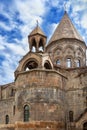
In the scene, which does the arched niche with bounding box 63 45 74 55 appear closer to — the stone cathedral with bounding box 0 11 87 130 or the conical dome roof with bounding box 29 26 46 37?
the stone cathedral with bounding box 0 11 87 130

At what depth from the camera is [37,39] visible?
2795 centimetres

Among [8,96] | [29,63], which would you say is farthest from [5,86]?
[29,63]

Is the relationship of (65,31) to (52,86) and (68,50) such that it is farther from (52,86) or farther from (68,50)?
(52,86)

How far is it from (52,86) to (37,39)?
550 centimetres

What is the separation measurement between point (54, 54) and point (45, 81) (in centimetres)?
650

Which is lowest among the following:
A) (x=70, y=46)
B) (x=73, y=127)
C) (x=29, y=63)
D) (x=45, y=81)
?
(x=73, y=127)

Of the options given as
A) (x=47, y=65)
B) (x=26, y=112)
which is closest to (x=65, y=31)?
(x=47, y=65)

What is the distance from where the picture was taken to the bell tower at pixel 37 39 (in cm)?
2800

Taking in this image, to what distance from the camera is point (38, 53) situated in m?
26.8

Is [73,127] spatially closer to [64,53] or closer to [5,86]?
[64,53]

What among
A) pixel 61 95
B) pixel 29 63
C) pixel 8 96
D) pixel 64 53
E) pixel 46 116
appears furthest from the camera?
pixel 8 96

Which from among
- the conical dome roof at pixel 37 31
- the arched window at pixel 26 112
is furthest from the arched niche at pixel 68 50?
the arched window at pixel 26 112

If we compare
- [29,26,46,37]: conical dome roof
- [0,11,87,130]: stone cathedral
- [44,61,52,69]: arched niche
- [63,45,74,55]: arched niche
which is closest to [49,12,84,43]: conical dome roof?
[0,11,87,130]: stone cathedral

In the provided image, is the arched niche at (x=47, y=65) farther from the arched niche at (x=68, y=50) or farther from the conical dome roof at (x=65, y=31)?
the conical dome roof at (x=65, y=31)
